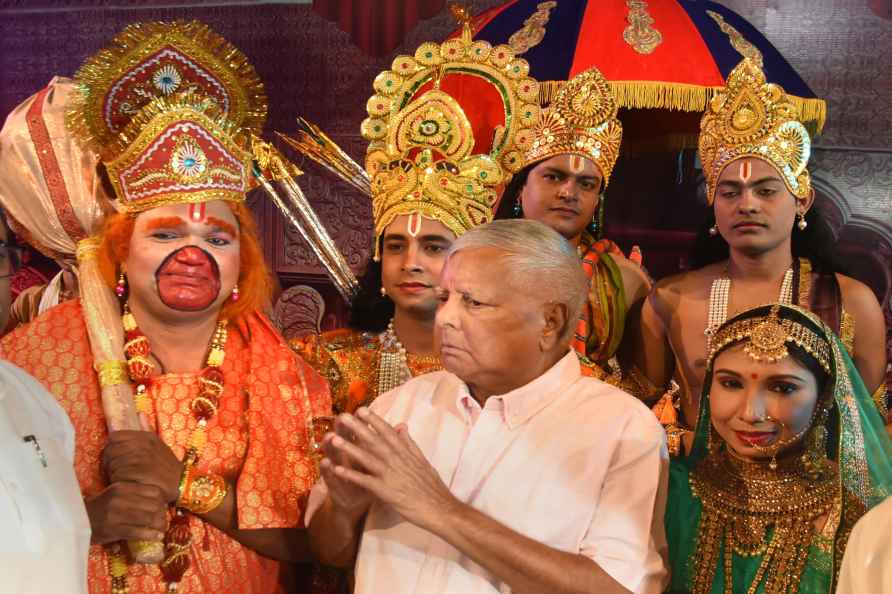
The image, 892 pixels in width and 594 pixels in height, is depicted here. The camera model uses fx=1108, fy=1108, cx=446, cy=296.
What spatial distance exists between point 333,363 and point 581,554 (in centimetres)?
144

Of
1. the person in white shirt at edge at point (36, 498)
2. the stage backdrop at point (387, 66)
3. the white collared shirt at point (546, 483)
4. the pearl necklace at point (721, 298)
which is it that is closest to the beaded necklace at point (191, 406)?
the white collared shirt at point (546, 483)

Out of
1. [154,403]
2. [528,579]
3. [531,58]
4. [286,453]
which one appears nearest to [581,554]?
[528,579]

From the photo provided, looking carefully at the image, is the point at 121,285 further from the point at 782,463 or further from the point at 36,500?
the point at 782,463

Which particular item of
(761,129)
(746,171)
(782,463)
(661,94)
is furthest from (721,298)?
(782,463)

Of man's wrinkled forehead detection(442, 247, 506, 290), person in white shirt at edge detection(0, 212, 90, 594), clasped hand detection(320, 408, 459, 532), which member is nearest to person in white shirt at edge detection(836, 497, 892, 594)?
clasped hand detection(320, 408, 459, 532)

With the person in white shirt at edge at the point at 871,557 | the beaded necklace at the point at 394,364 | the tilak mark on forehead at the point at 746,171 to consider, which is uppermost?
the tilak mark on forehead at the point at 746,171

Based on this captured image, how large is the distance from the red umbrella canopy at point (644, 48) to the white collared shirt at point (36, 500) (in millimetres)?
2995

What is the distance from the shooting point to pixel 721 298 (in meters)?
4.11

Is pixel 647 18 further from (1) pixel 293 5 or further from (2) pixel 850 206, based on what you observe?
(1) pixel 293 5

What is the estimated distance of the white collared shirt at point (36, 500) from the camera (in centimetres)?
198

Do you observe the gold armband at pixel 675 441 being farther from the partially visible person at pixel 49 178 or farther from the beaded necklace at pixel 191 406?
the partially visible person at pixel 49 178

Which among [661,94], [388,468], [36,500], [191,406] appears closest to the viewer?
[36,500]

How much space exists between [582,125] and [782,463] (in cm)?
165

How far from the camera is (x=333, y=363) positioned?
3.65 m
